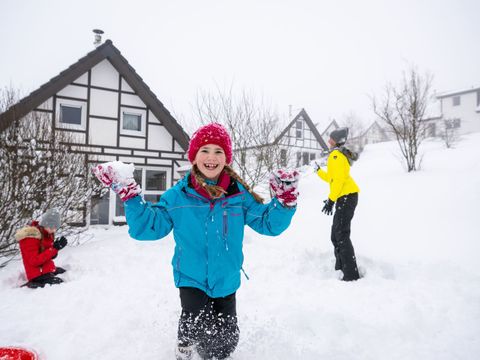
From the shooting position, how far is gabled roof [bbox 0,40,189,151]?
27.7 ft

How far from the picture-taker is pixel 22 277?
436cm

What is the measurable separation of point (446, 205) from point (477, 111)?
31623 mm

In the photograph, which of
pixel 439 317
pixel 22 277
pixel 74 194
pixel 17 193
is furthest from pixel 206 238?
pixel 74 194

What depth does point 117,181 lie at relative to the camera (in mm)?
1756

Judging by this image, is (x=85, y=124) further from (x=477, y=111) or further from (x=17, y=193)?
(x=477, y=111)

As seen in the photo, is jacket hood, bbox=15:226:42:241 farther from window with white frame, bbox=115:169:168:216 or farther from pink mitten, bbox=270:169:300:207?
window with white frame, bbox=115:169:168:216

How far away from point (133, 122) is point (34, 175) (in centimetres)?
547

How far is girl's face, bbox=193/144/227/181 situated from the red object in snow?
1.99 m

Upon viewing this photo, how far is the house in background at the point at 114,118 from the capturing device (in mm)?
9156

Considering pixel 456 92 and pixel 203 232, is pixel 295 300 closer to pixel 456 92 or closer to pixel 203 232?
pixel 203 232

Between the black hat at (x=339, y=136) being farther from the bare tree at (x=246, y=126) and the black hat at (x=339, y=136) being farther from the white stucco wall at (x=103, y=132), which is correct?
the white stucco wall at (x=103, y=132)

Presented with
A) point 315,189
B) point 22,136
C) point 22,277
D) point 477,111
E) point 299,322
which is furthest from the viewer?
point 477,111

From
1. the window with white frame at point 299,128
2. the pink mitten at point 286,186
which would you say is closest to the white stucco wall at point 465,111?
the window with white frame at point 299,128

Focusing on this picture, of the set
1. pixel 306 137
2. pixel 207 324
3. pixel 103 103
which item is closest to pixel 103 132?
pixel 103 103
